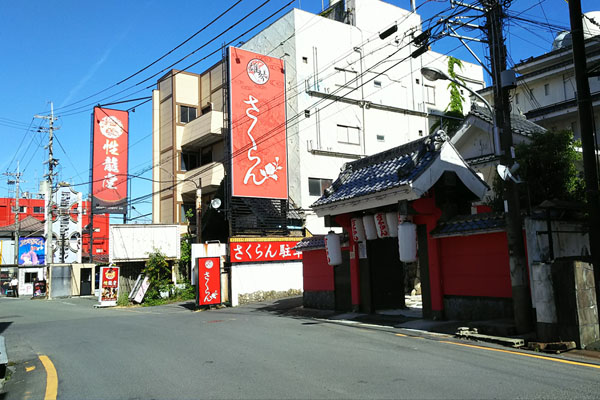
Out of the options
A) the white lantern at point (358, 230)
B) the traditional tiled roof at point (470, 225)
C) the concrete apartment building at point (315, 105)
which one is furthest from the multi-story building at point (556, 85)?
the traditional tiled roof at point (470, 225)

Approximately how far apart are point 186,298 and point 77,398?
72.3ft

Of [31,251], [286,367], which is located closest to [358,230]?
[286,367]

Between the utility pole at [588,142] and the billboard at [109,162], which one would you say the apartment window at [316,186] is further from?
the utility pole at [588,142]

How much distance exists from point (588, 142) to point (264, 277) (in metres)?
18.3

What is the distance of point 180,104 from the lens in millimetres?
36781

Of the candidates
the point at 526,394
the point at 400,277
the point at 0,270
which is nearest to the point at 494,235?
the point at 400,277

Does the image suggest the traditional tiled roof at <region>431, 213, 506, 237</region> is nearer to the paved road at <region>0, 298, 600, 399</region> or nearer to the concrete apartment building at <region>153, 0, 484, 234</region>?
the paved road at <region>0, 298, 600, 399</region>

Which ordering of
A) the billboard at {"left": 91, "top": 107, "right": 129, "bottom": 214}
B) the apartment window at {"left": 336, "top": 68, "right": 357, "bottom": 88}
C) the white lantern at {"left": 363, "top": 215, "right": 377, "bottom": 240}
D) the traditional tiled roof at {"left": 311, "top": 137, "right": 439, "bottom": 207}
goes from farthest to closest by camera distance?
the billboard at {"left": 91, "top": 107, "right": 129, "bottom": 214}
the apartment window at {"left": 336, "top": 68, "right": 357, "bottom": 88}
the white lantern at {"left": 363, "top": 215, "right": 377, "bottom": 240}
the traditional tiled roof at {"left": 311, "top": 137, "right": 439, "bottom": 207}

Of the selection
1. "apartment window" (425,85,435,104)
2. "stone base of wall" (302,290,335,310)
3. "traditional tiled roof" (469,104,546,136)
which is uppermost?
"apartment window" (425,85,435,104)

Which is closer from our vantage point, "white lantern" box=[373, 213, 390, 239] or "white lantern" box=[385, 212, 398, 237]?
"white lantern" box=[385, 212, 398, 237]

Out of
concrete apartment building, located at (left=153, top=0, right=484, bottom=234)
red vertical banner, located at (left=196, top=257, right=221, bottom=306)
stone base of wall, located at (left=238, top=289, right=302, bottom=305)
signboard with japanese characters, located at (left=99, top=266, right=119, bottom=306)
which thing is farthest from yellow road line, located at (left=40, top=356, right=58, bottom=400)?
concrete apartment building, located at (left=153, top=0, right=484, bottom=234)

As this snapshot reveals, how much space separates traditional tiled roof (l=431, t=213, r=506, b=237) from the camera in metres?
12.6

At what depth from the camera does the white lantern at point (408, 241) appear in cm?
1401

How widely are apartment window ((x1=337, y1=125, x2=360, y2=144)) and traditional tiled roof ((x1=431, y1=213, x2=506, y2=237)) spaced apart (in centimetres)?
1959
